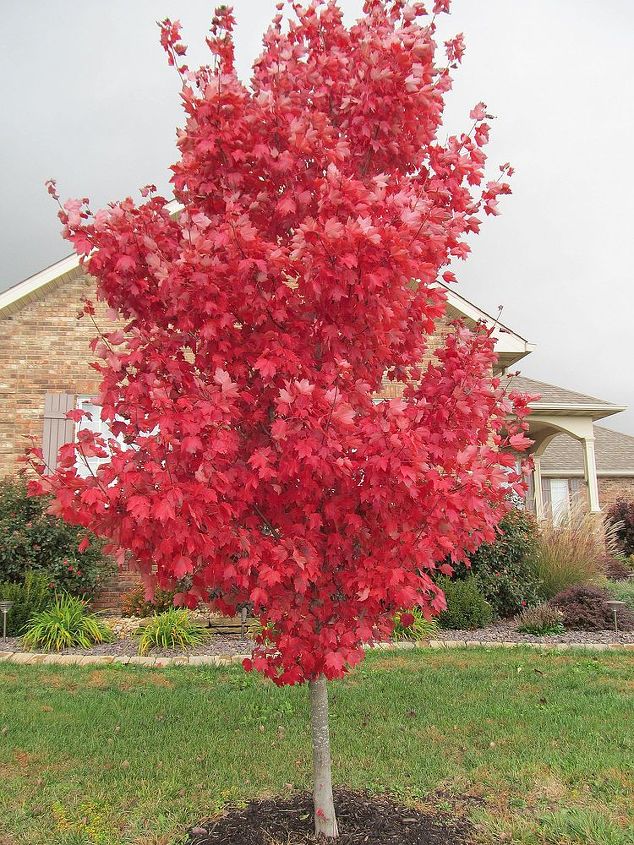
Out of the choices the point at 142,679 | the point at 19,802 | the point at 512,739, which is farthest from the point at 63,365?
the point at 512,739

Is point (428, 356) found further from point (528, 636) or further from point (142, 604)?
point (142, 604)

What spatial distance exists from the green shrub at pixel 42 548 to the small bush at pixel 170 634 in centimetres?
149

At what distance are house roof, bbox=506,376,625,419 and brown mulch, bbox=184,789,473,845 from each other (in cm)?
1151

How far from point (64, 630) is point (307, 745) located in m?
4.28

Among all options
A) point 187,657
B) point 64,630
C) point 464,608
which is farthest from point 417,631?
point 64,630

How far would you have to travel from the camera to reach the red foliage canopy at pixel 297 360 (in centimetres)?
271

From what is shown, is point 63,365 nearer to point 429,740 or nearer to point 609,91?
point 429,740

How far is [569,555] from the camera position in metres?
10.3

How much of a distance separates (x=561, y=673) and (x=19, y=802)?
4.85 meters

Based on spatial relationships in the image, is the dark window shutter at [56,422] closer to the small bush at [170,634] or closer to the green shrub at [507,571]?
the small bush at [170,634]

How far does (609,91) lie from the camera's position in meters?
10.1

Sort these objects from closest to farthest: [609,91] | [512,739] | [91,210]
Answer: [91,210], [512,739], [609,91]

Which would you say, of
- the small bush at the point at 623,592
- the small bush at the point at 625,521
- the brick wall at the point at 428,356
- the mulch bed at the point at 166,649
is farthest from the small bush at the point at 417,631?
the small bush at the point at 625,521

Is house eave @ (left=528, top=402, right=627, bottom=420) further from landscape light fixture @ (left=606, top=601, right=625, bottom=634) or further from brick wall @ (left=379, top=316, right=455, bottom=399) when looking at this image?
landscape light fixture @ (left=606, top=601, right=625, bottom=634)
